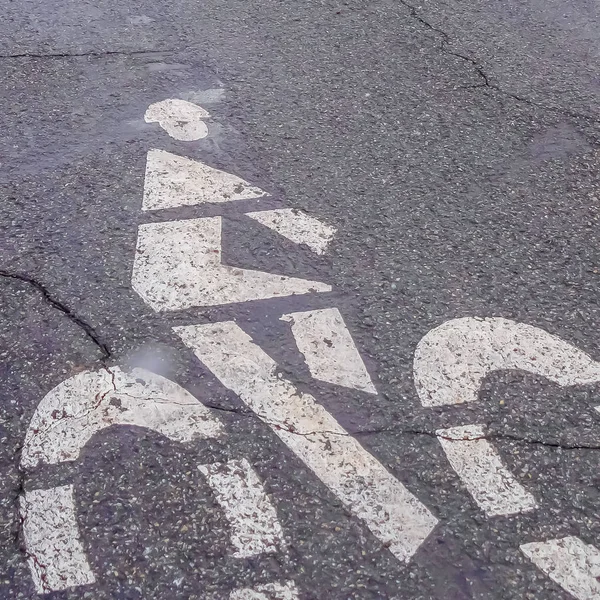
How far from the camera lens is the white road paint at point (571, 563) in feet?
6.88

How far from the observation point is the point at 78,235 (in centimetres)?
325

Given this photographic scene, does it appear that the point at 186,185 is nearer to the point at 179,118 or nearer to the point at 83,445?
the point at 179,118

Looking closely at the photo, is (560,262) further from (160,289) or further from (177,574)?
(177,574)

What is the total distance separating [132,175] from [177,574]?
80.3 inches

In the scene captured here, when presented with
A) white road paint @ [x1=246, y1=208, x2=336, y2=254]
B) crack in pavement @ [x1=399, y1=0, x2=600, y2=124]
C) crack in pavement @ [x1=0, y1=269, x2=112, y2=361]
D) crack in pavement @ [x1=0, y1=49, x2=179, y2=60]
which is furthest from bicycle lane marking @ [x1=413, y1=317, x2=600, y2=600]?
crack in pavement @ [x1=0, y1=49, x2=179, y2=60]

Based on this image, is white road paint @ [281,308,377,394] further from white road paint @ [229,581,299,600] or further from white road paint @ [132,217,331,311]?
white road paint @ [229,581,299,600]

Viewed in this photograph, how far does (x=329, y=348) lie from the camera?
2.78 metres

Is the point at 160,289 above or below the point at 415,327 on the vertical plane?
below

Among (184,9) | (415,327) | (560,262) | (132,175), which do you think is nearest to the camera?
(415,327)

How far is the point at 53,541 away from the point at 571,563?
1.44 metres

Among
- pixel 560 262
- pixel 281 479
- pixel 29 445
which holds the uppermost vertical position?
pixel 560 262

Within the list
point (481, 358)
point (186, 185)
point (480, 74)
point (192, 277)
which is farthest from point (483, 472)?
point (480, 74)

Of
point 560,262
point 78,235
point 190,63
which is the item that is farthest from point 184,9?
point 560,262

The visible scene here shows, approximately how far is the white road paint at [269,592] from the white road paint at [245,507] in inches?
4.0
